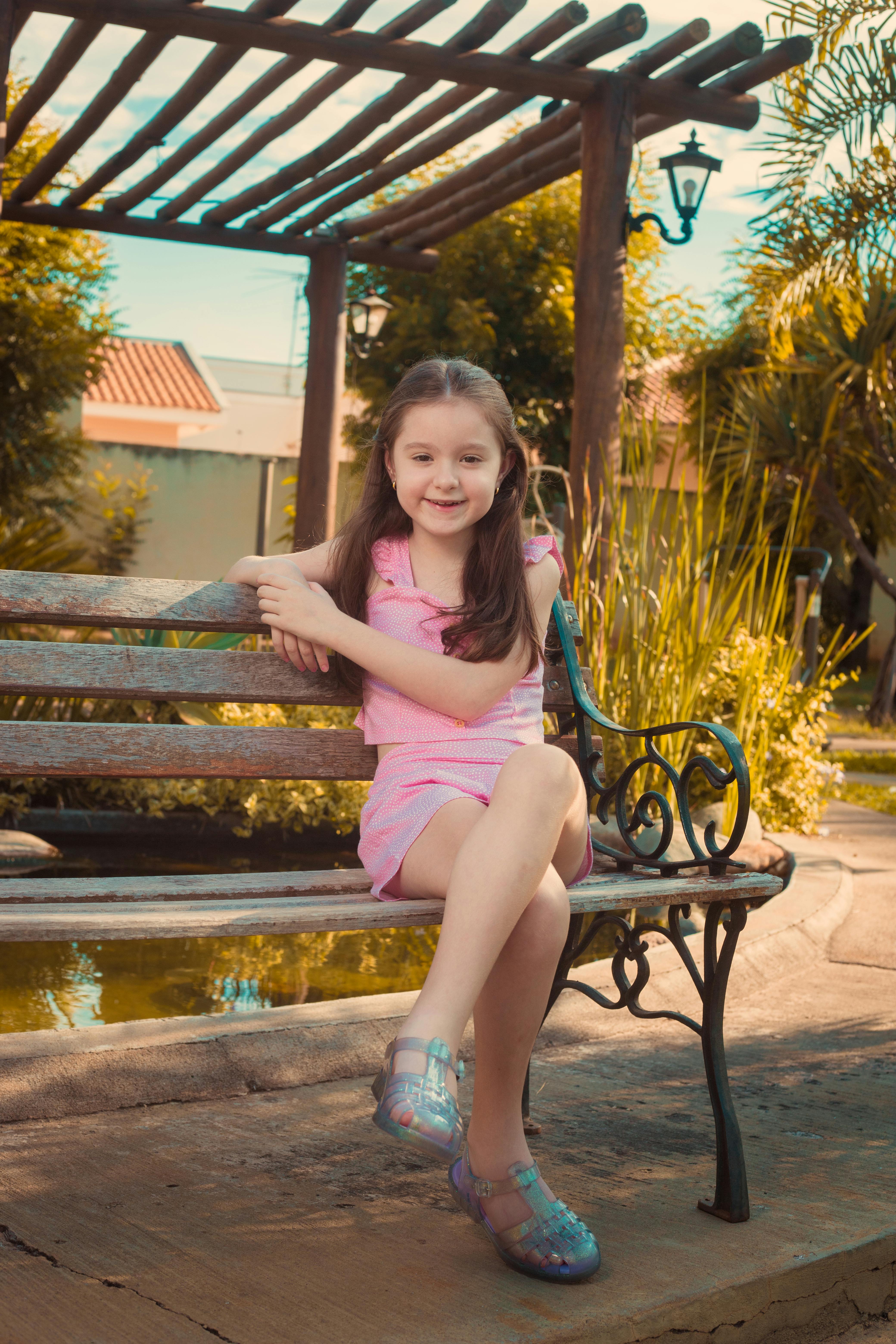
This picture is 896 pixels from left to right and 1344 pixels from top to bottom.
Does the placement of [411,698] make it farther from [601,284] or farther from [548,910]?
[601,284]

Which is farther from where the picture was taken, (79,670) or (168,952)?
(168,952)

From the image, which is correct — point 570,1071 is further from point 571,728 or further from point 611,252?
point 611,252

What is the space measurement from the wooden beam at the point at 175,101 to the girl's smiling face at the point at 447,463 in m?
3.61

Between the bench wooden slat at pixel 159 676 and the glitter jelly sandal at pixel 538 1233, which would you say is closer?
the glitter jelly sandal at pixel 538 1233

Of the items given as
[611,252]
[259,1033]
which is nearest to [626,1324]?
[259,1033]

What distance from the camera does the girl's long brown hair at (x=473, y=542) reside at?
2049 millimetres

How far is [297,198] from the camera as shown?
7395mm

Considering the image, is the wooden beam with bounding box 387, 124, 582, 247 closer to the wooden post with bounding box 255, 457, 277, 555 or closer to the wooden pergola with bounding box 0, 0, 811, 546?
the wooden pergola with bounding box 0, 0, 811, 546

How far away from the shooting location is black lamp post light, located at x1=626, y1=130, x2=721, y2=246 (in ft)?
20.5

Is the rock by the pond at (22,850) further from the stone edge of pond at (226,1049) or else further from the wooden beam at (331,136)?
the wooden beam at (331,136)

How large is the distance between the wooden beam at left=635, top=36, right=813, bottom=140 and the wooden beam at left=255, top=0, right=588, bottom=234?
0.78 metres

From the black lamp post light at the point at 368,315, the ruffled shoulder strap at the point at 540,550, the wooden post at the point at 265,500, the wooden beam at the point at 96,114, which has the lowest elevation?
the ruffled shoulder strap at the point at 540,550

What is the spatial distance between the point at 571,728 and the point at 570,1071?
2.31ft

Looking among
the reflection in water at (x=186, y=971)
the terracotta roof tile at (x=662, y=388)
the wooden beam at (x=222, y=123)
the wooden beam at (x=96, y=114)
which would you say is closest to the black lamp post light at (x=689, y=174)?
the wooden beam at (x=222, y=123)
